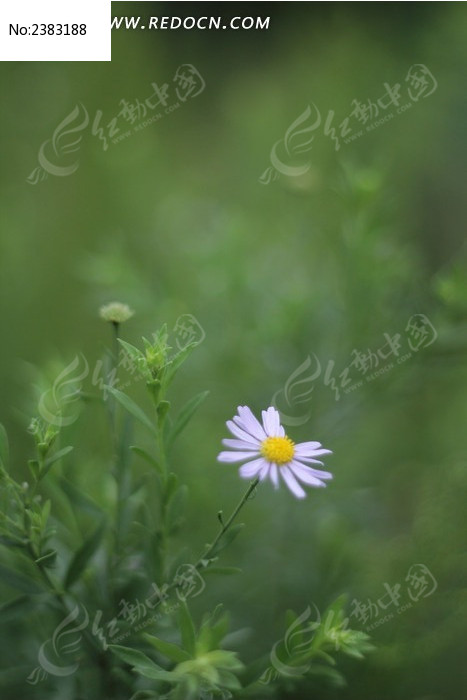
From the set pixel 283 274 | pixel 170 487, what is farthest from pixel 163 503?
pixel 283 274

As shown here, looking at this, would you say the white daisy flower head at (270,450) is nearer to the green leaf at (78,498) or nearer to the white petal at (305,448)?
the white petal at (305,448)

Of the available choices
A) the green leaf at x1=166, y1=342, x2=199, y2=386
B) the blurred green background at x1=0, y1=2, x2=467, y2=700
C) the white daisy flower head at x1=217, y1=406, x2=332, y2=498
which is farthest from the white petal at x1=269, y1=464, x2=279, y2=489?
the blurred green background at x1=0, y1=2, x2=467, y2=700

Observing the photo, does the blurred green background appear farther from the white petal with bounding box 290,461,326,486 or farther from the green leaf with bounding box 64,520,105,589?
the white petal with bounding box 290,461,326,486

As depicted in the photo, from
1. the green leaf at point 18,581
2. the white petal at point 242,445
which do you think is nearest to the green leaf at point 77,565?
the green leaf at point 18,581

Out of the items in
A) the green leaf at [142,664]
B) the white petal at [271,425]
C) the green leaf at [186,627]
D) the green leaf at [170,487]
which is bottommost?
the green leaf at [142,664]

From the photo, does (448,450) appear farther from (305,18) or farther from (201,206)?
(305,18)

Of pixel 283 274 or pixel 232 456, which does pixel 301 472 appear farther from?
pixel 283 274
